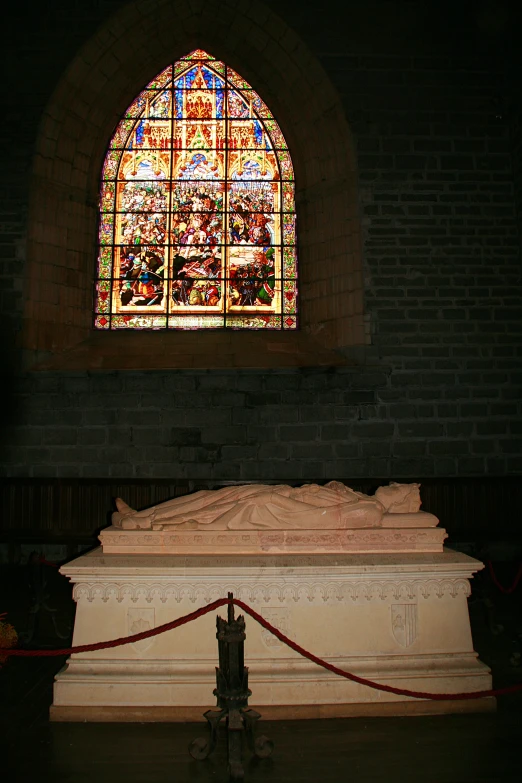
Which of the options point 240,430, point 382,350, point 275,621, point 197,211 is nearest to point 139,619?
point 275,621

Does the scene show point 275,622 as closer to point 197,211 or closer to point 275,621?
point 275,621

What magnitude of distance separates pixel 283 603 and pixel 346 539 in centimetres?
47

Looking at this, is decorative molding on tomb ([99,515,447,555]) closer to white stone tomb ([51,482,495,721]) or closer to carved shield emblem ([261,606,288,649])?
white stone tomb ([51,482,495,721])

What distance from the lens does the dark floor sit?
231 centimetres

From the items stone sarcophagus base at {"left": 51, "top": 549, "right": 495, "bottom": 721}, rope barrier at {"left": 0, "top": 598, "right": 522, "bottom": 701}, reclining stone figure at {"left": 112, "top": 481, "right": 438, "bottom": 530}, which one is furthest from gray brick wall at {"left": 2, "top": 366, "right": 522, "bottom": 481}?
rope barrier at {"left": 0, "top": 598, "right": 522, "bottom": 701}

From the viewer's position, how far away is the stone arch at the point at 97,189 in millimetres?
6602

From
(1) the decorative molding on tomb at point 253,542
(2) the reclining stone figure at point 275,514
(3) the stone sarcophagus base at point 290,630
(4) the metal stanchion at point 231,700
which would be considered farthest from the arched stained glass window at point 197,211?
(4) the metal stanchion at point 231,700

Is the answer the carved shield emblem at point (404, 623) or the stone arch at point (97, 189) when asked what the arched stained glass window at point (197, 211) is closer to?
the stone arch at point (97, 189)

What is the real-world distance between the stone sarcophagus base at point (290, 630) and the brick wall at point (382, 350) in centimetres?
329

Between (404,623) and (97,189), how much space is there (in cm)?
610

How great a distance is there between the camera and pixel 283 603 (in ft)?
9.71

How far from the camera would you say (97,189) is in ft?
23.4

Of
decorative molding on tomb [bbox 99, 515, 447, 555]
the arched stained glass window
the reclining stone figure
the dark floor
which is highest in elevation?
the arched stained glass window

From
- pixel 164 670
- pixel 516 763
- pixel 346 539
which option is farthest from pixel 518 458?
pixel 164 670
